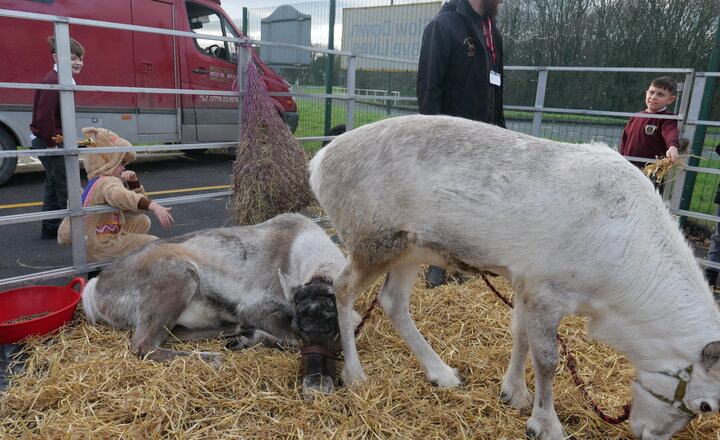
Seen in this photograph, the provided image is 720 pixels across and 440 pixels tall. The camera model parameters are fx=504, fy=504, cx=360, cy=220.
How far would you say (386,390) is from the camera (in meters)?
2.85

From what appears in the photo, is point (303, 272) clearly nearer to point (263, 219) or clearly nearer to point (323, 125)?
point (263, 219)

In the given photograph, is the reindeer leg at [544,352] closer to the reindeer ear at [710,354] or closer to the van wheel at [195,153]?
the reindeer ear at [710,354]

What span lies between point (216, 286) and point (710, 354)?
2880mm

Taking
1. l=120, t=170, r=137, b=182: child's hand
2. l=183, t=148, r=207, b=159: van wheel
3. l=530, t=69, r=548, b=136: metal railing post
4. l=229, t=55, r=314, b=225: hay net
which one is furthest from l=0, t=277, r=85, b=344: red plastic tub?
l=183, t=148, r=207, b=159: van wheel

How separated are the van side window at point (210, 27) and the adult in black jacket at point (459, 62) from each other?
6.73m

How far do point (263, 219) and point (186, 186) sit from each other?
177 inches

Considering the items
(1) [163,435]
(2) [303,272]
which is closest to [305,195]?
(2) [303,272]

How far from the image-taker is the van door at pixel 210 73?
370 inches

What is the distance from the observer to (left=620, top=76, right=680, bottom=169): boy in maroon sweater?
5.33m

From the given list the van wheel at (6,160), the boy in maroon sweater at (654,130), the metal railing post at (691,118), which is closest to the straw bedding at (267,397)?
the metal railing post at (691,118)

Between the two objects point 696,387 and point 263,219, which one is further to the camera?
point 263,219

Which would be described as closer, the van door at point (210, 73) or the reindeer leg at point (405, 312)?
the reindeer leg at point (405, 312)

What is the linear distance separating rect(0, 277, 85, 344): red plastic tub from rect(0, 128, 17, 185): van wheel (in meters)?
5.03

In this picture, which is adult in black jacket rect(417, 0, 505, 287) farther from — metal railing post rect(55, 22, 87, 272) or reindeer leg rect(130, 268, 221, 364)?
metal railing post rect(55, 22, 87, 272)
